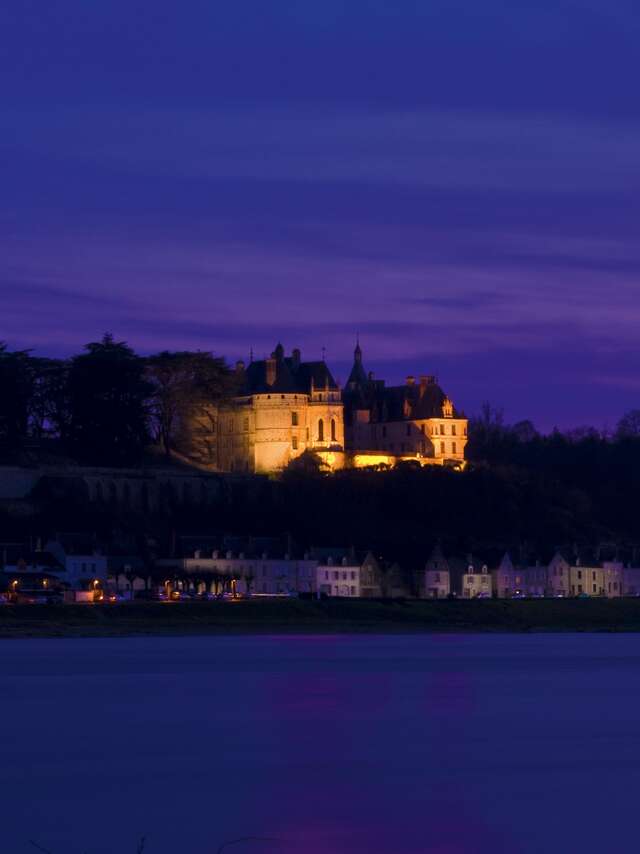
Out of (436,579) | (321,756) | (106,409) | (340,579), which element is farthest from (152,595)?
(321,756)

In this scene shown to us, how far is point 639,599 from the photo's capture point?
93.6m

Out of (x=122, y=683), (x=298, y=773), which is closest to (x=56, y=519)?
(x=122, y=683)

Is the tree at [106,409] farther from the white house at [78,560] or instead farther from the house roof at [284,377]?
the white house at [78,560]

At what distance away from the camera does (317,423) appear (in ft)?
366

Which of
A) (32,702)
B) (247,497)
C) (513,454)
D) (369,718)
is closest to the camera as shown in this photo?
(369,718)

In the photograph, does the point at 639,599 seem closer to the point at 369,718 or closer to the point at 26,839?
the point at 369,718

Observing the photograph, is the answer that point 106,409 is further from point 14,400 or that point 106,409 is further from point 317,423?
point 317,423

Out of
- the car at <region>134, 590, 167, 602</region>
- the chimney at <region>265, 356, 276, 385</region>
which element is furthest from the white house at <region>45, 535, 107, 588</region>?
the chimney at <region>265, 356, 276, 385</region>

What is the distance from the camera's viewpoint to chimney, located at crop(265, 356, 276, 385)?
11294 centimetres

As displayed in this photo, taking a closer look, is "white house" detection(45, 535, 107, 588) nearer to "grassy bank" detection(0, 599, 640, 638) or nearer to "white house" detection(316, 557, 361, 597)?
"grassy bank" detection(0, 599, 640, 638)

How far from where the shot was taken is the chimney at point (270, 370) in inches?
4446

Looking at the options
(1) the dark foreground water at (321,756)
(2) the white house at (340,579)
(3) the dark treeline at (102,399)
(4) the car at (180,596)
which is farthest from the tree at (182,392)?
(1) the dark foreground water at (321,756)

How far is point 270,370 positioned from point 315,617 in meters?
35.5

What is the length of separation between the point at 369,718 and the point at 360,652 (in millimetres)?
24572
